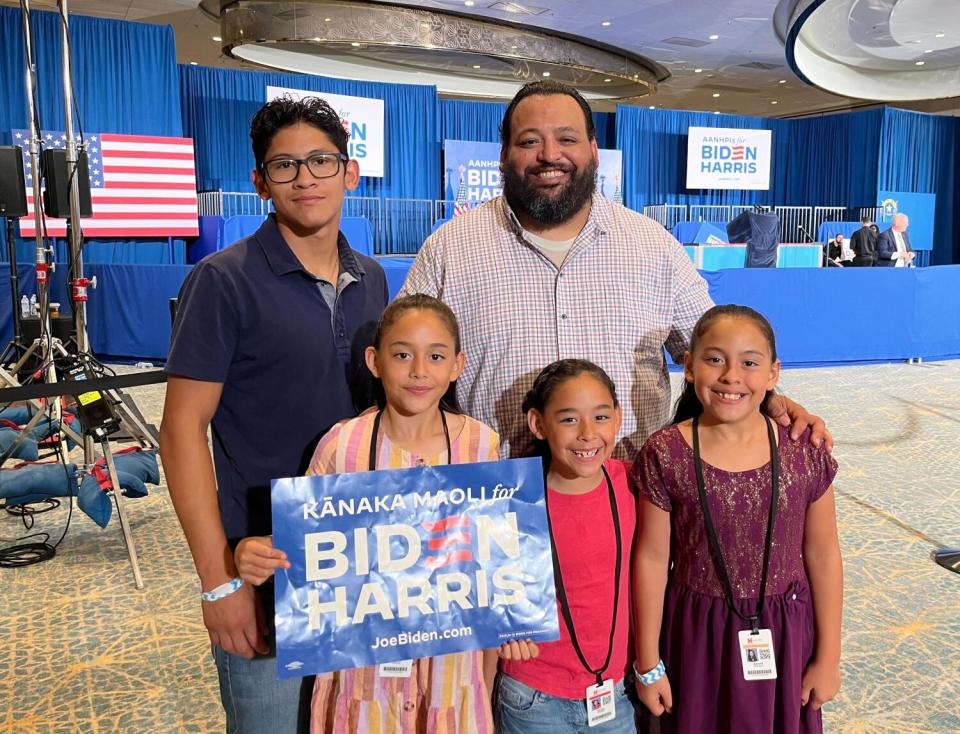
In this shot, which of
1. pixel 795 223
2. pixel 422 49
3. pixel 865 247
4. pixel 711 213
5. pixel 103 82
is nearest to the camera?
pixel 103 82

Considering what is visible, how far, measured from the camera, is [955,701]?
2539 millimetres

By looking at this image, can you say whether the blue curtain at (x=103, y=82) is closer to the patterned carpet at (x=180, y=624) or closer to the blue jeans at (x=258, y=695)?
the patterned carpet at (x=180, y=624)

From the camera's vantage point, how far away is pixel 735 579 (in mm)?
1655

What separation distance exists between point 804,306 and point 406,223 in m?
9.77

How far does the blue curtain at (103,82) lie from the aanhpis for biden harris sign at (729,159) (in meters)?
12.2

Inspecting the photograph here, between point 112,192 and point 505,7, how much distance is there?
7213 mm

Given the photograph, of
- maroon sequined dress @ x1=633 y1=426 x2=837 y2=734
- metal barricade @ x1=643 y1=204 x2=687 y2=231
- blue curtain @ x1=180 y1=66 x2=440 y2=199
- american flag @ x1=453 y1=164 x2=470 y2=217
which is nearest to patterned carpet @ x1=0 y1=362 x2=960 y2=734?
maroon sequined dress @ x1=633 y1=426 x2=837 y2=734

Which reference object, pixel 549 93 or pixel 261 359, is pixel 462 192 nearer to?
pixel 549 93

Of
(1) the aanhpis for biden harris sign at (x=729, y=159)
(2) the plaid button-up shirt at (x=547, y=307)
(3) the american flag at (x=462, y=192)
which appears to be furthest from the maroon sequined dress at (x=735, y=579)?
(1) the aanhpis for biden harris sign at (x=729, y=159)

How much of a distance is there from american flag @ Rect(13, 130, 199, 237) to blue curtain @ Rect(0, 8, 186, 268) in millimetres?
355

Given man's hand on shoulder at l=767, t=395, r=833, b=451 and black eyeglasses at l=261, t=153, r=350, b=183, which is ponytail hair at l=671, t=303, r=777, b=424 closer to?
man's hand on shoulder at l=767, t=395, r=833, b=451

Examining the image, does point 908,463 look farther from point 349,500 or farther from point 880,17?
point 880,17

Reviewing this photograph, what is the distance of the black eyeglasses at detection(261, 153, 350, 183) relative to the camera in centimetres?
148

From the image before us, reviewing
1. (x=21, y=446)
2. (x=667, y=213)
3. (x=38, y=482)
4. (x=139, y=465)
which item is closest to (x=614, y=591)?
(x=139, y=465)
